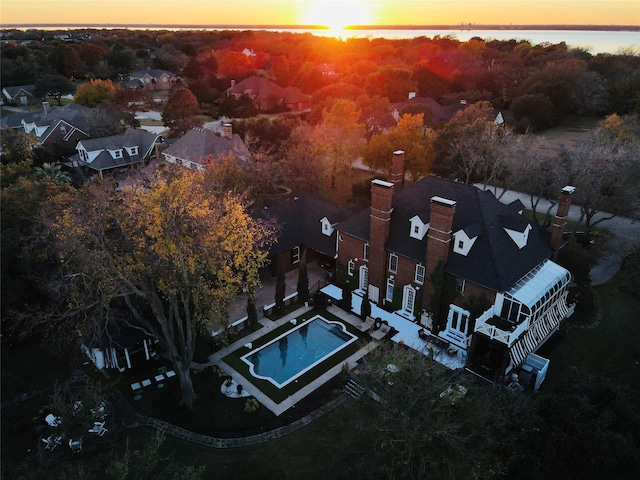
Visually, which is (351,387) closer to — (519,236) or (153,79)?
(519,236)

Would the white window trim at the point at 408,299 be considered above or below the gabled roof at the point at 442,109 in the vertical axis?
below

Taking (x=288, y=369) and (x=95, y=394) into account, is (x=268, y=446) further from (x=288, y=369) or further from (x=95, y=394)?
(x=95, y=394)

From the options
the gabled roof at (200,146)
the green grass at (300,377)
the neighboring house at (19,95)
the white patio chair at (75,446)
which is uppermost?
the gabled roof at (200,146)

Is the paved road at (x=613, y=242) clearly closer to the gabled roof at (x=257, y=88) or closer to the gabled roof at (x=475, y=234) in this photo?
the gabled roof at (x=475, y=234)

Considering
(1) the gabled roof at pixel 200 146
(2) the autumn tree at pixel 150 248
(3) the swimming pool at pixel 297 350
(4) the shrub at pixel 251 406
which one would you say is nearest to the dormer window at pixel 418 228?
(3) the swimming pool at pixel 297 350

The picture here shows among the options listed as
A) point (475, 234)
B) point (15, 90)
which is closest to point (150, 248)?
point (475, 234)

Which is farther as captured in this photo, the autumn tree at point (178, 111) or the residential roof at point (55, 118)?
the autumn tree at point (178, 111)

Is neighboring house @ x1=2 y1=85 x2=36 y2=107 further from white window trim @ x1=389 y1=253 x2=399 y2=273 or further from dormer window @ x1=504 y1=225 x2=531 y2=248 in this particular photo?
dormer window @ x1=504 y1=225 x2=531 y2=248

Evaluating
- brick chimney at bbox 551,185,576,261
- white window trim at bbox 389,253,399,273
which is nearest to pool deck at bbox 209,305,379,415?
white window trim at bbox 389,253,399,273
